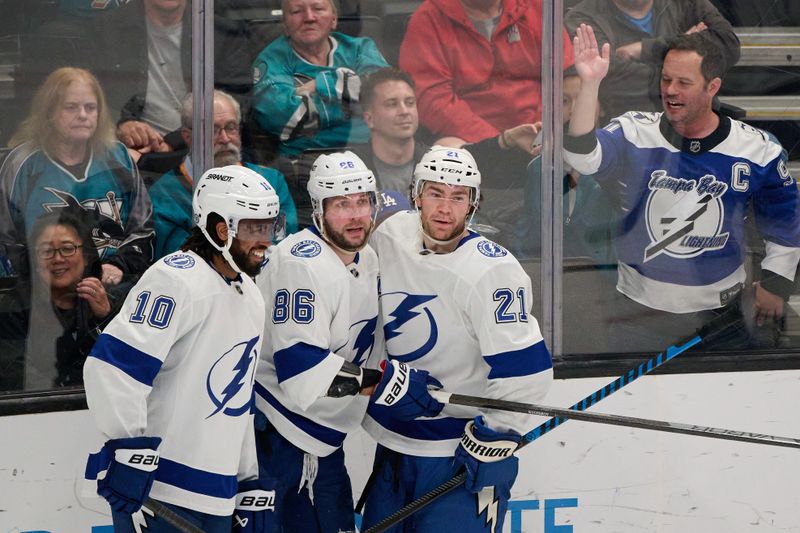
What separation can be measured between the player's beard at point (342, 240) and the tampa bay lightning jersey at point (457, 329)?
4.5 inches

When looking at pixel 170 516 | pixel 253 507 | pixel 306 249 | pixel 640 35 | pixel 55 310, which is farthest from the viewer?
pixel 640 35

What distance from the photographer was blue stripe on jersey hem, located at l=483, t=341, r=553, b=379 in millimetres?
2887

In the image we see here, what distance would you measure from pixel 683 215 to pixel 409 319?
40.2 inches

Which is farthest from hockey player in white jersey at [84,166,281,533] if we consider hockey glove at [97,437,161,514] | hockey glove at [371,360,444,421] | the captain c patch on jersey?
the captain c patch on jersey

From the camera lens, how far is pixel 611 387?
11.2ft

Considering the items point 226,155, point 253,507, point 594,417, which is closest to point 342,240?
point 226,155

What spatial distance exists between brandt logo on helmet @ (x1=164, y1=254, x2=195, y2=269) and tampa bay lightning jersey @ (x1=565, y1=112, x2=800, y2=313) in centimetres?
128

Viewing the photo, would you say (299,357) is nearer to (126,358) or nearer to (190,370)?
(190,370)

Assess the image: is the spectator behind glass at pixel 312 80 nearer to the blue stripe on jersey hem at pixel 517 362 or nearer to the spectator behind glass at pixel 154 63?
the spectator behind glass at pixel 154 63

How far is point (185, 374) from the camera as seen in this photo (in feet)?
8.68

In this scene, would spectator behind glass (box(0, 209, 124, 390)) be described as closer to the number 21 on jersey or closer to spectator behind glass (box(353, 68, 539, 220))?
spectator behind glass (box(353, 68, 539, 220))

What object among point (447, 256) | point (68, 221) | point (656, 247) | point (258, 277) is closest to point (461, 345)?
point (447, 256)

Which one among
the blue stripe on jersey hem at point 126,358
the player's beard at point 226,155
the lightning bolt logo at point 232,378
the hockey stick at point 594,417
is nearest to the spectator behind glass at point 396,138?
the player's beard at point 226,155

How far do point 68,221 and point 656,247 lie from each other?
1.67 m
